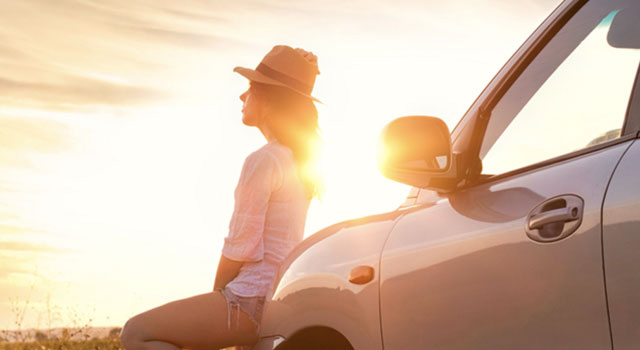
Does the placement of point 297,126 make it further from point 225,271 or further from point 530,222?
point 530,222

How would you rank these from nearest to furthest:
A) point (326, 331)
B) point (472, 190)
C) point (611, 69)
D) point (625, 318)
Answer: point (625, 318) < point (611, 69) < point (472, 190) < point (326, 331)

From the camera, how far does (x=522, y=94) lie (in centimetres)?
328

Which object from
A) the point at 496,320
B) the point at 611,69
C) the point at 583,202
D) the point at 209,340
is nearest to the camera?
the point at 583,202

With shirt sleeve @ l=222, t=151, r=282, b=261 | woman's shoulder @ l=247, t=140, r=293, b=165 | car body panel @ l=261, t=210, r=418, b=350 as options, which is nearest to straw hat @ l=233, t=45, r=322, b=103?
woman's shoulder @ l=247, t=140, r=293, b=165

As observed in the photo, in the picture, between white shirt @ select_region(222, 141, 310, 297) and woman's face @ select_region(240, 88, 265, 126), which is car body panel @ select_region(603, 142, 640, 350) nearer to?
white shirt @ select_region(222, 141, 310, 297)

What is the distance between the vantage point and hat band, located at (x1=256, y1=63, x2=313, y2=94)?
205 inches

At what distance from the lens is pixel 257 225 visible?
4.63 meters

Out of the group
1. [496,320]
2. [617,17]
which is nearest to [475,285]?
[496,320]

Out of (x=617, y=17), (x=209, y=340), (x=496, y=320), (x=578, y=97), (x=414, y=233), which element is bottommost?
(x=209, y=340)

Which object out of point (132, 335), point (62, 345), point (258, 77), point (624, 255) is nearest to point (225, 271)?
point (132, 335)

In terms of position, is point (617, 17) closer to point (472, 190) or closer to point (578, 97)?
point (578, 97)

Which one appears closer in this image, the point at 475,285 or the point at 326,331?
the point at 475,285

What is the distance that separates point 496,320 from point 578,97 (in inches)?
31.4

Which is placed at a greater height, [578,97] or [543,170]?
[578,97]
